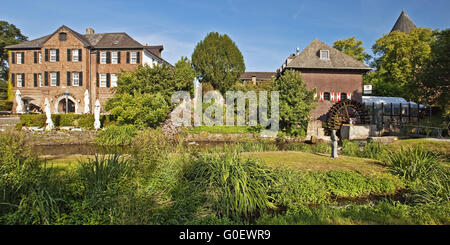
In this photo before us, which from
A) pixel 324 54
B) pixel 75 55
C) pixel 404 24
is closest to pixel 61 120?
pixel 75 55

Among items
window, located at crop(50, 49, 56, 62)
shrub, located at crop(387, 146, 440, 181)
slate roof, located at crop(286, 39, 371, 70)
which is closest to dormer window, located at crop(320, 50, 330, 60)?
slate roof, located at crop(286, 39, 371, 70)

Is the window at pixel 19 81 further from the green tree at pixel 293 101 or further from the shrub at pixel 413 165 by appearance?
the shrub at pixel 413 165

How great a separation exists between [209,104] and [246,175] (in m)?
22.7

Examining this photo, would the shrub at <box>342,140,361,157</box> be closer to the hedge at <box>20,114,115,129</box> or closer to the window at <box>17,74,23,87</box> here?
the hedge at <box>20,114,115,129</box>

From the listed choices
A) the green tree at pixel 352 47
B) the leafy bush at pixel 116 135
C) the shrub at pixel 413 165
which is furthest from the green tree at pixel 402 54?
the leafy bush at pixel 116 135

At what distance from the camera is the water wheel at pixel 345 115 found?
2278 centimetres

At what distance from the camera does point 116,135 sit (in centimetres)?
1870

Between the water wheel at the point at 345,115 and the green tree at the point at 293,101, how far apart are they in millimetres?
2459

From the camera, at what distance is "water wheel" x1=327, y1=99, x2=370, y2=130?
22781 millimetres

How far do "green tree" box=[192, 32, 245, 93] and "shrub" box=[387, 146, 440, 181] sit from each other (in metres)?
25.8

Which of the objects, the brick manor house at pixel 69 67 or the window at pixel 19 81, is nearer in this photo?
the brick manor house at pixel 69 67
